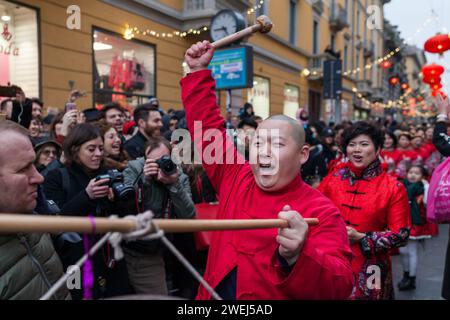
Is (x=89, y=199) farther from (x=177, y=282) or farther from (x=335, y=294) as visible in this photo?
(x=335, y=294)

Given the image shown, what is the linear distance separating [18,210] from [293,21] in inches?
715

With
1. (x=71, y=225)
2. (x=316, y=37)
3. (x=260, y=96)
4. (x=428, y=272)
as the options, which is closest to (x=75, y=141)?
(x=71, y=225)

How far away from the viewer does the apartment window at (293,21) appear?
17.6 m

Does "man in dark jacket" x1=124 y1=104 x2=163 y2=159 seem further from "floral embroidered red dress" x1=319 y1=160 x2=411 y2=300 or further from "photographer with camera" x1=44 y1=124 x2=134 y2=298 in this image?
"floral embroidered red dress" x1=319 y1=160 x2=411 y2=300

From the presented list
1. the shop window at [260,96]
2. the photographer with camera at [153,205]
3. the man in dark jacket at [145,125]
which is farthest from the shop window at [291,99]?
the photographer with camera at [153,205]

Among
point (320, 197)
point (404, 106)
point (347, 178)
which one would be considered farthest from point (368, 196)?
point (404, 106)

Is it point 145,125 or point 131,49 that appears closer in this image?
point 145,125

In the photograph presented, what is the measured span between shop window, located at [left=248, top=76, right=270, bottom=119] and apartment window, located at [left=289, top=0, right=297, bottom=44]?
3765mm

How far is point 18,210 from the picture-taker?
145 centimetres

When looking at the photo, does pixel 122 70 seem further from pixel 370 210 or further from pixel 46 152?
pixel 370 210

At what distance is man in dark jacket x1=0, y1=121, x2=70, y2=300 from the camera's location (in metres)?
1.40

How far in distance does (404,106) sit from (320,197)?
49409 mm

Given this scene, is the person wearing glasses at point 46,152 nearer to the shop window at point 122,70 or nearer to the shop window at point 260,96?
the shop window at point 122,70

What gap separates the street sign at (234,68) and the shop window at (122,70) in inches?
90.1
